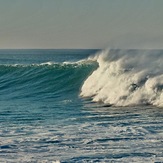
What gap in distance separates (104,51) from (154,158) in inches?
794

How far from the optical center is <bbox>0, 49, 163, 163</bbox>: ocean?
1036 centimetres

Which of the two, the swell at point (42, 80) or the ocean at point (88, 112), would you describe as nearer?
the ocean at point (88, 112)

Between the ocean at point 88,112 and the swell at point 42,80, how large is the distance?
6 centimetres

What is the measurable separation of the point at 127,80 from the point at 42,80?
9090 mm

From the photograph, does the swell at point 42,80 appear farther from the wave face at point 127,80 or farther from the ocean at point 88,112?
the wave face at point 127,80

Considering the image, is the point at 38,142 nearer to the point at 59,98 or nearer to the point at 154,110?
the point at 154,110

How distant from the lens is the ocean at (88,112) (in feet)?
34.0

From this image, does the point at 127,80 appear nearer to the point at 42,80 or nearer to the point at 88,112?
the point at 88,112

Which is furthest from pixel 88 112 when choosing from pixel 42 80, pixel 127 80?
pixel 42 80

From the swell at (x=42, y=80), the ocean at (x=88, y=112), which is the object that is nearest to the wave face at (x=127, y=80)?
the ocean at (x=88, y=112)

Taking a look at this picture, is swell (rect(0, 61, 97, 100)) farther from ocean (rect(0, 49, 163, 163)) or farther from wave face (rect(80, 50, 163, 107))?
wave face (rect(80, 50, 163, 107))

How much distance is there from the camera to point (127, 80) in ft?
72.2

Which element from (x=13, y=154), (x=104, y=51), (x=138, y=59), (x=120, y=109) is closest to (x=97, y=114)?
(x=120, y=109)

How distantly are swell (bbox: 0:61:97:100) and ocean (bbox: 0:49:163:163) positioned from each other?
0.19ft
